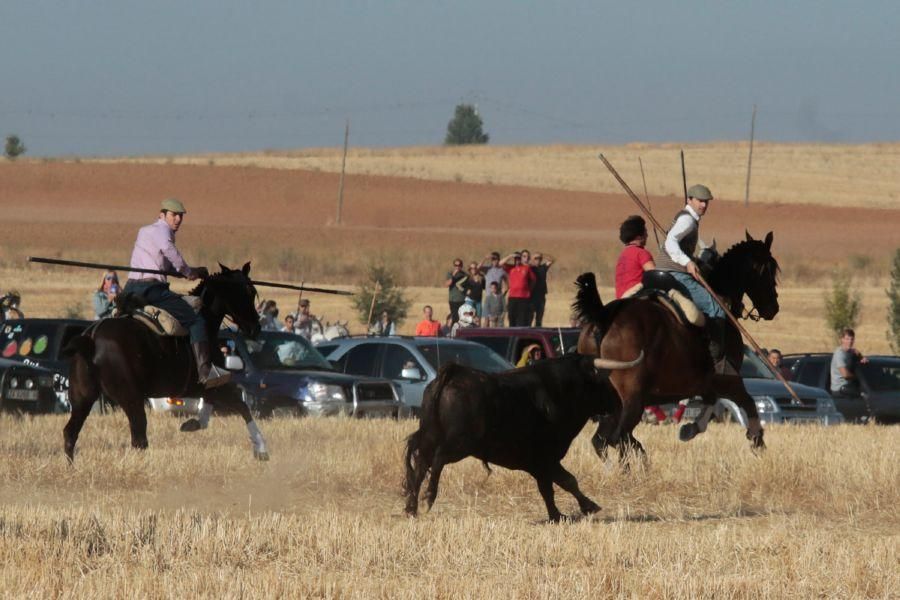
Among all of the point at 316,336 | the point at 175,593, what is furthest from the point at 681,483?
A: the point at 316,336

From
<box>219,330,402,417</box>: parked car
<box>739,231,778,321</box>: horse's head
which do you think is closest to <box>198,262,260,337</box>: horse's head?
<box>739,231,778,321</box>: horse's head

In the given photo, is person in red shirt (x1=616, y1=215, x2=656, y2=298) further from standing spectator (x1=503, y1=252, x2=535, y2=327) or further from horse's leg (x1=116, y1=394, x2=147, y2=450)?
standing spectator (x1=503, y1=252, x2=535, y2=327)

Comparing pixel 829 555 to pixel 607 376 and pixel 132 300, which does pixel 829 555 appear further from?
pixel 132 300

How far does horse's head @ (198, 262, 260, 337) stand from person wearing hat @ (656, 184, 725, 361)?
381cm

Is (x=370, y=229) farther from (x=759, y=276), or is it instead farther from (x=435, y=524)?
(x=435, y=524)

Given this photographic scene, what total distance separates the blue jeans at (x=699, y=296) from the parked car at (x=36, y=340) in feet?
37.9

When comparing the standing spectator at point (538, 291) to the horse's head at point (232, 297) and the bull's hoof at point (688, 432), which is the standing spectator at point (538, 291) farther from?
the bull's hoof at point (688, 432)

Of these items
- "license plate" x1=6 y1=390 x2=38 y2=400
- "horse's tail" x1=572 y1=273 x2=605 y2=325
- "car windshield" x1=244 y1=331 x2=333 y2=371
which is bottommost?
"license plate" x1=6 y1=390 x2=38 y2=400

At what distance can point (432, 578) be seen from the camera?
9.05 meters

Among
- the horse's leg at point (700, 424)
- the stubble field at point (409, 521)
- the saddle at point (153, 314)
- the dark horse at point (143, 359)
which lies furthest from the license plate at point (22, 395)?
the horse's leg at point (700, 424)

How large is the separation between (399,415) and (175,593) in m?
15.3

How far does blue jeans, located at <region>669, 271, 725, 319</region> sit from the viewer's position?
15023 mm

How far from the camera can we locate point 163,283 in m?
16.1

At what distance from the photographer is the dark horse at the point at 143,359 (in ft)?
51.8
